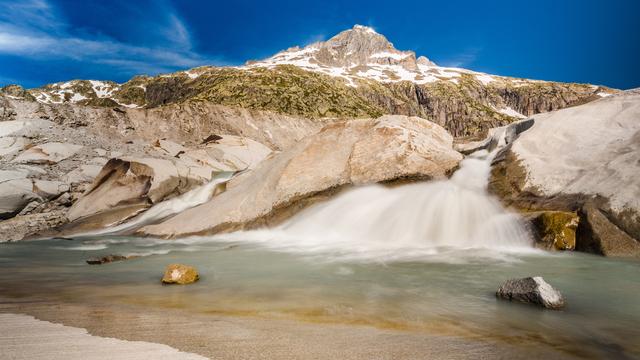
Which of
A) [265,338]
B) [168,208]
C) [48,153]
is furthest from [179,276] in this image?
[48,153]

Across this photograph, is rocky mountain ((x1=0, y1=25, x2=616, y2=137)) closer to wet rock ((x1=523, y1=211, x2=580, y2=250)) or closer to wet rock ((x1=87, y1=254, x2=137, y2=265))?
wet rock ((x1=523, y1=211, x2=580, y2=250))

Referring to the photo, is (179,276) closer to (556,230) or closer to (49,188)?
(556,230)

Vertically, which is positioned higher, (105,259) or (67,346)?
(105,259)

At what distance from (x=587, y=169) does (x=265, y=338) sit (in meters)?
12.1

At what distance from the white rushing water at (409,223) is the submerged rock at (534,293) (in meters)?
4.25

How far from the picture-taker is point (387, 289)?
24.1ft

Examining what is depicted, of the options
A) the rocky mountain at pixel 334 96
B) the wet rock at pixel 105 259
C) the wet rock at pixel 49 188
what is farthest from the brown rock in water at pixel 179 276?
the rocky mountain at pixel 334 96

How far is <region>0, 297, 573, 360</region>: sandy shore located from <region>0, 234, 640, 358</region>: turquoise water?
0.36 meters

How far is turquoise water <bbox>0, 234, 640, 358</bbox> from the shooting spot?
520 cm

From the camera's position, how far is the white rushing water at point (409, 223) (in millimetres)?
11781

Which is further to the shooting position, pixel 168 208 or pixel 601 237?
pixel 168 208

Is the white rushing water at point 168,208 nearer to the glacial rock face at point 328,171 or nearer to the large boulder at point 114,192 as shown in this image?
the large boulder at point 114,192

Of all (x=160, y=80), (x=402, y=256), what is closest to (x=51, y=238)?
(x=402, y=256)

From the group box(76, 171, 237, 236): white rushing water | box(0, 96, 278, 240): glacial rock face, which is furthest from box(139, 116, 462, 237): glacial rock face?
box(0, 96, 278, 240): glacial rock face
